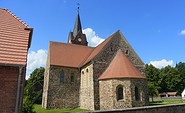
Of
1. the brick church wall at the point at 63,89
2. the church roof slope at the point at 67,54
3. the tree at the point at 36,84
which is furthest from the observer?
the tree at the point at 36,84

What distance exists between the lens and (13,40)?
8.25 m

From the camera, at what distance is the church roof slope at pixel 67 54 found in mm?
27125

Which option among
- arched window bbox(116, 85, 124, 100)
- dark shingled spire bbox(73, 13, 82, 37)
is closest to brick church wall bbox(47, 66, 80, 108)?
arched window bbox(116, 85, 124, 100)

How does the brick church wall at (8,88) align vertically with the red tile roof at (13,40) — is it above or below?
below

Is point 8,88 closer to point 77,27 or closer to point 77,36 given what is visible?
point 77,36

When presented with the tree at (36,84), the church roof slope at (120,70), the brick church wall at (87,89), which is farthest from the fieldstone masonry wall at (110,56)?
the tree at (36,84)

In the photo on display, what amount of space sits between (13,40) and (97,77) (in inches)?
613

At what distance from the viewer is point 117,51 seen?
24828 mm

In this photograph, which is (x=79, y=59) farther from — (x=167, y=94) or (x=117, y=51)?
(x=167, y=94)

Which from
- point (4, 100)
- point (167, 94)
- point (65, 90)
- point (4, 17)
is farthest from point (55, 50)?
point (167, 94)

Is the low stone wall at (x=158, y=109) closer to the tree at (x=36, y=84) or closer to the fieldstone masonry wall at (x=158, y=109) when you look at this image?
the fieldstone masonry wall at (x=158, y=109)

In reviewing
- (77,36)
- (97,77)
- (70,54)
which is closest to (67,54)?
(70,54)

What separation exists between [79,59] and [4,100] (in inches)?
868

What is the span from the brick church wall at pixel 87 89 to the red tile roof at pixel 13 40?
46.3ft
